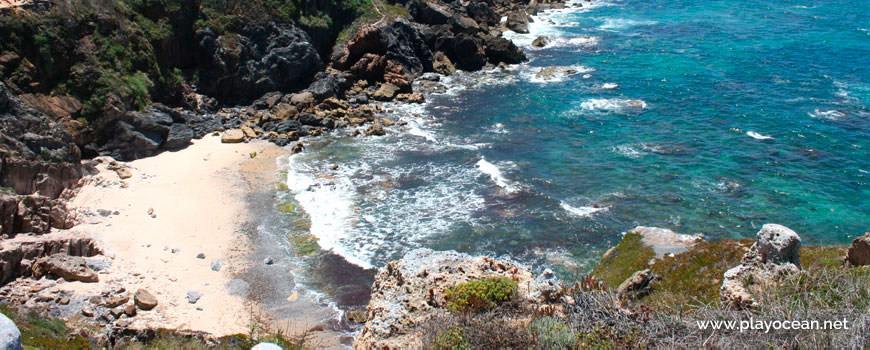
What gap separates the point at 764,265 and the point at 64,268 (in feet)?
70.5

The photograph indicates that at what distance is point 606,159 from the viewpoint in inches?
1363

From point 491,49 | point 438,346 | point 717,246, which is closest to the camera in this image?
point 438,346

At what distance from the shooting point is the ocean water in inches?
1060

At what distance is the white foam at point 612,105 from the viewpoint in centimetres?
4369

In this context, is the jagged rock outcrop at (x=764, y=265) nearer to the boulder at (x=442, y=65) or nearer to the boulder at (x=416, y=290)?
the boulder at (x=416, y=290)

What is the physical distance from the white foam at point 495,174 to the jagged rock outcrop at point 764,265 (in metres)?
17.0

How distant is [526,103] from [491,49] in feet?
40.9

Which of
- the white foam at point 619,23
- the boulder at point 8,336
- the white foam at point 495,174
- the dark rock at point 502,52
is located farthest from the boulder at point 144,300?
the white foam at point 619,23

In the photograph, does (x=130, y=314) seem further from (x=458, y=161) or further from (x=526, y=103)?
(x=526, y=103)

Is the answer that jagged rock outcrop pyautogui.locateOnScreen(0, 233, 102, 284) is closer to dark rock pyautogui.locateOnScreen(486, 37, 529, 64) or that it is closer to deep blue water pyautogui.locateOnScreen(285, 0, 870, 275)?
deep blue water pyautogui.locateOnScreen(285, 0, 870, 275)

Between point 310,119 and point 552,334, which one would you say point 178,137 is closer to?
point 310,119

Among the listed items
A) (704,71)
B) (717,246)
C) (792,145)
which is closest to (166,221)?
(717,246)

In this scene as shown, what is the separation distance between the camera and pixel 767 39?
198 feet

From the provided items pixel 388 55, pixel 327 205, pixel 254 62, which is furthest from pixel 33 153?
pixel 388 55
